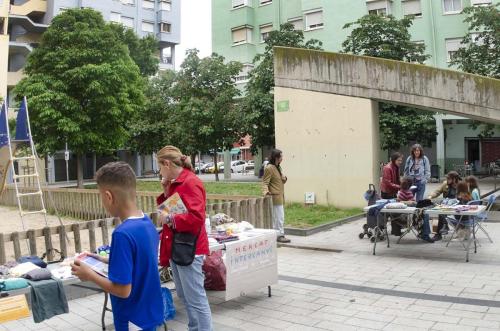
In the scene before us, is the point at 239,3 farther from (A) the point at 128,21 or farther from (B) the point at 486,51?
(B) the point at 486,51

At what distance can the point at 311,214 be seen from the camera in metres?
13.1

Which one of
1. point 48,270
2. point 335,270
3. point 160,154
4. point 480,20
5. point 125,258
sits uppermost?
point 480,20

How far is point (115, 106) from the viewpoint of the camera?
2533cm

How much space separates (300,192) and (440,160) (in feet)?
69.8

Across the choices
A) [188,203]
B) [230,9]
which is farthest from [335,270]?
[230,9]

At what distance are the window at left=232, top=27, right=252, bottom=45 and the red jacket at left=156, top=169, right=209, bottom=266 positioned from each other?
36403mm

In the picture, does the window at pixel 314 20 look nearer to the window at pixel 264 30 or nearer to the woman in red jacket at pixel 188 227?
the window at pixel 264 30

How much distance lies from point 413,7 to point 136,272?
34.5m

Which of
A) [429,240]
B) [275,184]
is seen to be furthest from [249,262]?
[429,240]

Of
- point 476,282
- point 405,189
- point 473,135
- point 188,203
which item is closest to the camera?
point 188,203

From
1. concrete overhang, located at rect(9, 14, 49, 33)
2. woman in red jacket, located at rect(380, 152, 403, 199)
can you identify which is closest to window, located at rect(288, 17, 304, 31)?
concrete overhang, located at rect(9, 14, 49, 33)

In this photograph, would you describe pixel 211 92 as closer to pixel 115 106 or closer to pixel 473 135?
pixel 115 106

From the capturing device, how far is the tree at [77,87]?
79.8ft

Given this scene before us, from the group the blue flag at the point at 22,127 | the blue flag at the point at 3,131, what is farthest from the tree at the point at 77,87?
the blue flag at the point at 22,127
